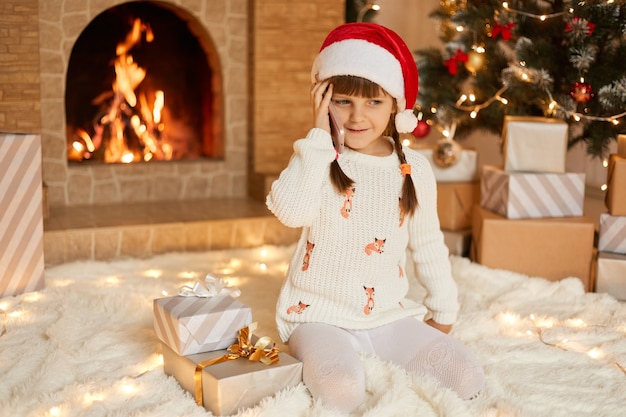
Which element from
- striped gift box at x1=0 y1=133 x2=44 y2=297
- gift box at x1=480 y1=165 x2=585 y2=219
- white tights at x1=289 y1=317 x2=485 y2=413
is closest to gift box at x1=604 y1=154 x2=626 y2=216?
gift box at x1=480 y1=165 x2=585 y2=219

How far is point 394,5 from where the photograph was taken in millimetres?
4219

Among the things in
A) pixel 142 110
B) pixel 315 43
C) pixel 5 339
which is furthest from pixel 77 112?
pixel 5 339

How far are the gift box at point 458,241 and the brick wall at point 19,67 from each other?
157 cm

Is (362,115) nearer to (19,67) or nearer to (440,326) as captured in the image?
(440,326)

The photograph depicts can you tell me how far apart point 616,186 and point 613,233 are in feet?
0.51

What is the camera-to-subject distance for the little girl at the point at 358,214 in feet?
5.46

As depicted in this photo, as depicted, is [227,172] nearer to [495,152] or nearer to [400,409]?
[495,152]

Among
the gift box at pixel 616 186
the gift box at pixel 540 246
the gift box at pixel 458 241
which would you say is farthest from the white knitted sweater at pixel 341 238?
the gift box at pixel 458 241

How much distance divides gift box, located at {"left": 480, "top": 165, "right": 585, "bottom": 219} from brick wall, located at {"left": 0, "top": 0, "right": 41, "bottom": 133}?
5.61ft

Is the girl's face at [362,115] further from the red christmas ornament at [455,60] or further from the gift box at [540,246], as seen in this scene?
the red christmas ornament at [455,60]

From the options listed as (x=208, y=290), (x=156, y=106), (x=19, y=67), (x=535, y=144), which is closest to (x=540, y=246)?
(x=535, y=144)

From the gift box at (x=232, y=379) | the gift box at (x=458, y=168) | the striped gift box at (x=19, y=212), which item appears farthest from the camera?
the gift box at (x=458, y=168)

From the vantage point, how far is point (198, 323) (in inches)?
62.2

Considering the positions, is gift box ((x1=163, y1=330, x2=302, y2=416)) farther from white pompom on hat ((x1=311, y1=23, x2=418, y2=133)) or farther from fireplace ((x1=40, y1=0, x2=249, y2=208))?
fireplace ((x1=40, y1=0, x2=249, y2=208))
